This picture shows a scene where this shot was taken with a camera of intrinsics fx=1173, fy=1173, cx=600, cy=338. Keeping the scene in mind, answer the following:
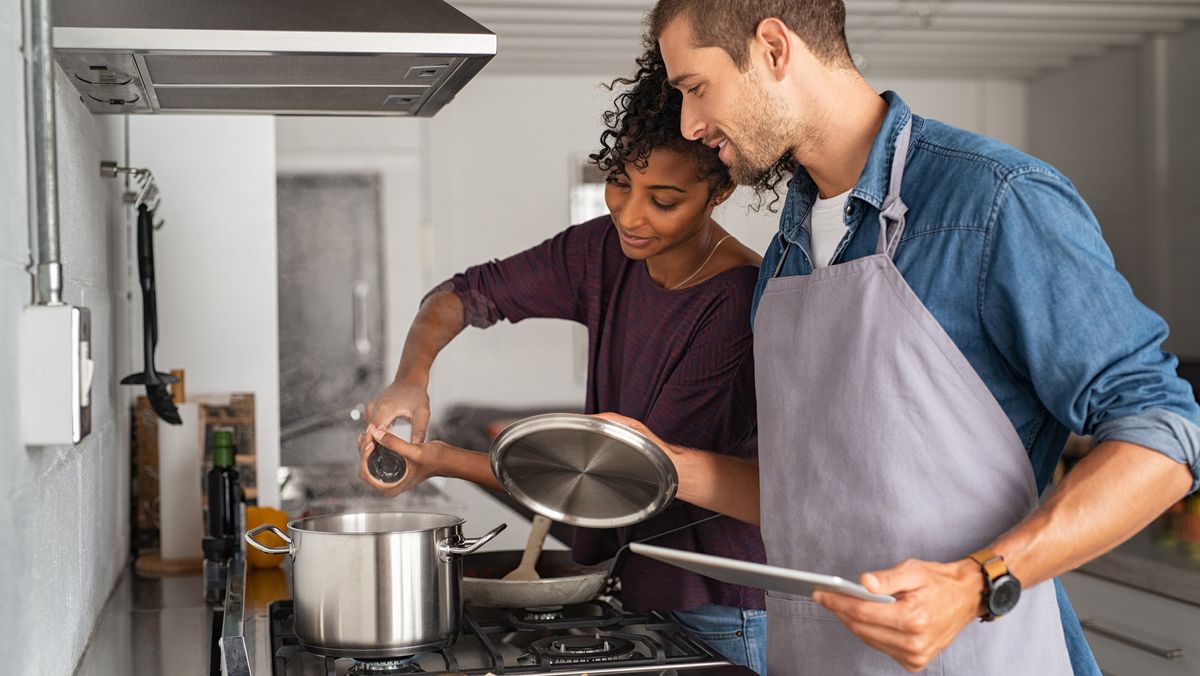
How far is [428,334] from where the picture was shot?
1955 millimetres

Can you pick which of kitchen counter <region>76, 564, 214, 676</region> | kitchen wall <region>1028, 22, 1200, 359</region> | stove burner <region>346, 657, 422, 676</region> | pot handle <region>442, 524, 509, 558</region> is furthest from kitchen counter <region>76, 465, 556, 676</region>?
kitchen wall <region>1028, 22, 1200, 359</region>

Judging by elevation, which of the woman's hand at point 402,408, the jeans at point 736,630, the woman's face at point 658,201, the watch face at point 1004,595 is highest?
the woman's face at point 658,201

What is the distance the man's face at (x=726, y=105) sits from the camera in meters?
1.35

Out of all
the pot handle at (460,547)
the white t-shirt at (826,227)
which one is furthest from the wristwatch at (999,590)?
the pot handle at (460,547)

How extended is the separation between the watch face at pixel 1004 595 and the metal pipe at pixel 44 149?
923mm

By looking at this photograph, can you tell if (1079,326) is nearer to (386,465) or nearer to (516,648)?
(516,648)

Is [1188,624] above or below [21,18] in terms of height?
below

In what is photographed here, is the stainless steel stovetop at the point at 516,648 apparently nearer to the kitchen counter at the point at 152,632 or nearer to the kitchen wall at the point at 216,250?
the kitchen counter at the point at 152,632

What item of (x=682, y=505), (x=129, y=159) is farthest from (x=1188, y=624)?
(x=129, y=159)

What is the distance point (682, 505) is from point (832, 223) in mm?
548

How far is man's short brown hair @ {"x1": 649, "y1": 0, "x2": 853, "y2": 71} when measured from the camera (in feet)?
→ 4.34

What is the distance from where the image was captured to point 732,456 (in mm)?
1677

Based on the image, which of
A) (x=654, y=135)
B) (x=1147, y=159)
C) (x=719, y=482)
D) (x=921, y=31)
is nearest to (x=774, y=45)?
(x=654, y=135)

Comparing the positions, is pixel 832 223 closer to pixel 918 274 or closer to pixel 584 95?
pixel 918 274
